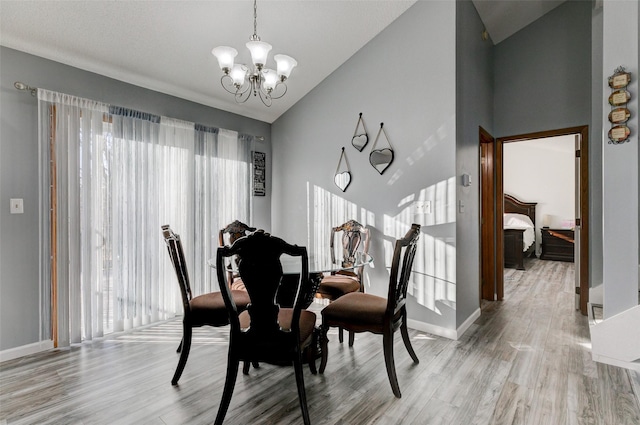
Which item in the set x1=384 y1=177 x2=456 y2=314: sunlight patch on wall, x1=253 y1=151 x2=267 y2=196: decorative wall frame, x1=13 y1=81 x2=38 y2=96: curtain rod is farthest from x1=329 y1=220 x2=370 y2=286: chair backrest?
x1=13 y1=81 x2=38 y2=96: curtain rod

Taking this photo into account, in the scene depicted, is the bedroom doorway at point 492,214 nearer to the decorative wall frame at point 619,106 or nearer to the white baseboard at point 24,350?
the decorative wall frame at point 619,106

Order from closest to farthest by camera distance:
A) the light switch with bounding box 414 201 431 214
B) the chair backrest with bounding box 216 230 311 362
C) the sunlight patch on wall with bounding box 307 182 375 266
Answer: the chair backrest with bounding box 216 230 311 362, the light switch with bounding box 414 201 431 214, the sunlight patch on wall with bounding box 307 182 375 266

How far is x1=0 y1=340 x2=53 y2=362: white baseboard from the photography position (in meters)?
2.53

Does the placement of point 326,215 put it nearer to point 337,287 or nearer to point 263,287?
point 337,287

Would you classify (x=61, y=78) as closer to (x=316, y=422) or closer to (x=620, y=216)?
(x=316, y=422)

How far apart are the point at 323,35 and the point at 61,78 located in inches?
95.9

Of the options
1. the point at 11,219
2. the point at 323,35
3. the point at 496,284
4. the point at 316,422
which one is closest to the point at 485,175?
the point at 496,284

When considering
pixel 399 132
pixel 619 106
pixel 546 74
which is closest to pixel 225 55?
pixel 399 132

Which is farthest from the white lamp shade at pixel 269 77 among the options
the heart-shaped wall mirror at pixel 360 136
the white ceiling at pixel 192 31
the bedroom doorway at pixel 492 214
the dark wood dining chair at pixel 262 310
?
the bedroom doorway at pixel 492 214

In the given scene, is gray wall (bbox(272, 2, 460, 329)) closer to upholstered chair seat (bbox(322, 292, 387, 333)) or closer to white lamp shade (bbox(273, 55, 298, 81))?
upholstered chair seat (bbox(322, 292, 387, 333))

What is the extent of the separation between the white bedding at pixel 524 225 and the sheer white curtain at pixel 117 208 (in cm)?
602

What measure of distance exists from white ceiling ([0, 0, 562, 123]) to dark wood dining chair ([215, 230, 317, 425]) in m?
2.21

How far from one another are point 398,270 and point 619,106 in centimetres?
224

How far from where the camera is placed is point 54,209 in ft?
8.94
